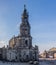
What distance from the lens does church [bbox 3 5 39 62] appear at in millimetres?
126062

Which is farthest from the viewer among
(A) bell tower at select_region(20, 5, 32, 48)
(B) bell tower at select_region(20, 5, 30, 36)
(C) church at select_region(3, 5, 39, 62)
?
(B) bell tower at select_region(20, 5, 30, 36)

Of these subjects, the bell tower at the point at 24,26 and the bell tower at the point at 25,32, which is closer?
the bell tower at the point at 25,32

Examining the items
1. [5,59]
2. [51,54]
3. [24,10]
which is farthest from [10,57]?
[51,54]

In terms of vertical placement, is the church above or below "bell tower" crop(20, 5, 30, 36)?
below

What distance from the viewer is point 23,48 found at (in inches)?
4985

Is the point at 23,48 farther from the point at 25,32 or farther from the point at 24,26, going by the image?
the point at 24,26

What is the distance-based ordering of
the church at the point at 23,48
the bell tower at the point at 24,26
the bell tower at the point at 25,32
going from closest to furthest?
the church at the point at 23,48
the bell tower at the point at 25,32
the bell tower at the point at 24,26

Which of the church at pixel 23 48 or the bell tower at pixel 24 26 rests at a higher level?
the bell tower at pixel 24 26

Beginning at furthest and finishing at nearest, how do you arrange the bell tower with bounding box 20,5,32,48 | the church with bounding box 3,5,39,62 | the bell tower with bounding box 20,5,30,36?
the bell tower with bounding box 20,5,30,36, the bell tower with bounding box 20,5,32,48, the church with bounding box 3,5,39,62

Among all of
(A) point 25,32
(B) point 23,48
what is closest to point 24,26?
(A) point 25,32

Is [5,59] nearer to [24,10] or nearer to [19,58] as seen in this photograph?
[19,58]

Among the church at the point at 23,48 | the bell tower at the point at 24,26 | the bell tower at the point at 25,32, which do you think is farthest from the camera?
the bell tower at the point at 24,26

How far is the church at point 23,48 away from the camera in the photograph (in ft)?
414

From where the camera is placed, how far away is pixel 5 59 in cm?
A: 12612
